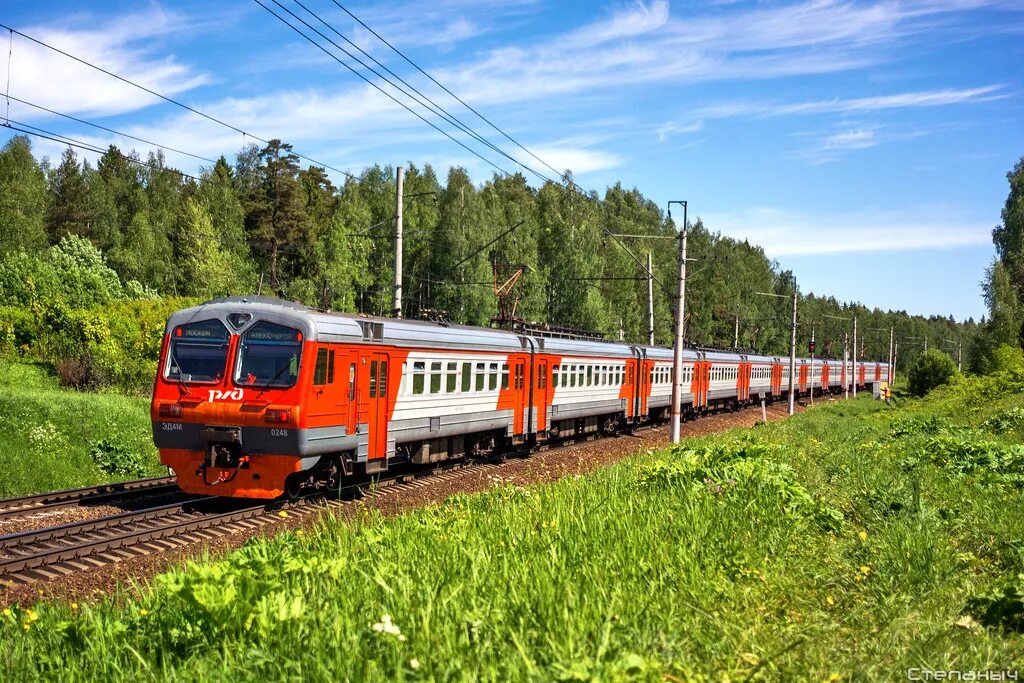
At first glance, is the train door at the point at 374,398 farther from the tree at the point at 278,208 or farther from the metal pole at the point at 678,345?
the tree at the point at 278,208

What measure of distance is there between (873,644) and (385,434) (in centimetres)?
1105

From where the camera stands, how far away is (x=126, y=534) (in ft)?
37.3

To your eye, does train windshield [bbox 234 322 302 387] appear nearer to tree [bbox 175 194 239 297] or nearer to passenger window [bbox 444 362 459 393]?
passenger window [bbox 444 362 459 393]

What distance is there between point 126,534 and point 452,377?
25.9 ft

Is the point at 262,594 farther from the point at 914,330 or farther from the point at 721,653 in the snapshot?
the point at 914,330


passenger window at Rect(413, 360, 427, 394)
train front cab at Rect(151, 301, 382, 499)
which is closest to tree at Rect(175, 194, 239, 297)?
passenger window at Rect(413, 360, 427, 394)

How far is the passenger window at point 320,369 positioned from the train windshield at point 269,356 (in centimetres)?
31

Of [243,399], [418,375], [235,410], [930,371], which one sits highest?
[418,375]

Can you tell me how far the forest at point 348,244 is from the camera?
57656 millimetres

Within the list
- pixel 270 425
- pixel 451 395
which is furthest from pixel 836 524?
pixel 451 395

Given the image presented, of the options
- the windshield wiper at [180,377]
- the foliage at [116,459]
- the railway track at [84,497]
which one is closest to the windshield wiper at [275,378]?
the windshield wiper at [180,377]

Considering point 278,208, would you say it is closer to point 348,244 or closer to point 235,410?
point 348,244

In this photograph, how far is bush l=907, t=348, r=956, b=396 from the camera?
60406 millimetres

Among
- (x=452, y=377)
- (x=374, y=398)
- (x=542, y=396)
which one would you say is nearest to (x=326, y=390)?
(x=374, y=398)
